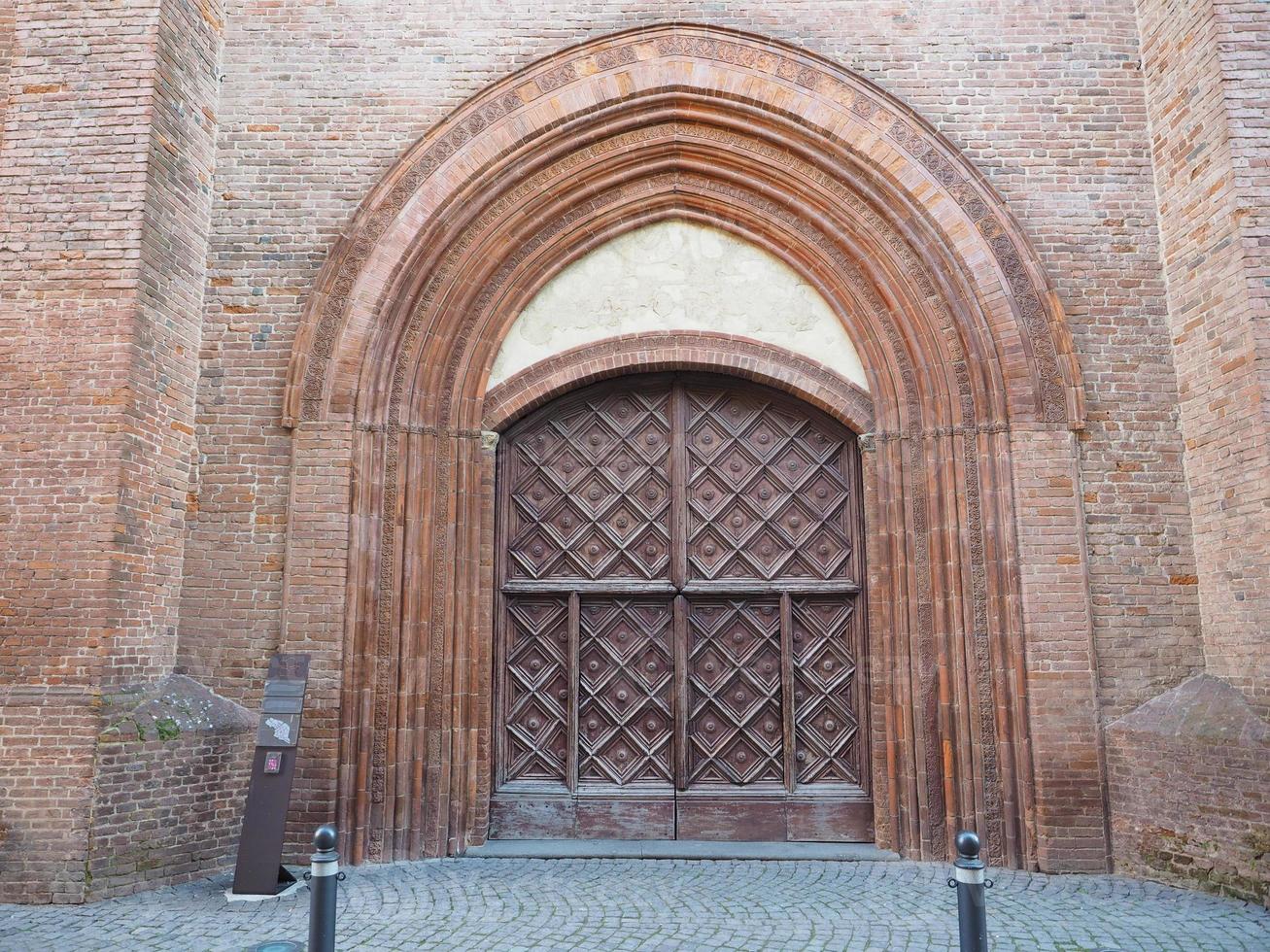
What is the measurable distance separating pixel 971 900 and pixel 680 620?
3595 millimetres

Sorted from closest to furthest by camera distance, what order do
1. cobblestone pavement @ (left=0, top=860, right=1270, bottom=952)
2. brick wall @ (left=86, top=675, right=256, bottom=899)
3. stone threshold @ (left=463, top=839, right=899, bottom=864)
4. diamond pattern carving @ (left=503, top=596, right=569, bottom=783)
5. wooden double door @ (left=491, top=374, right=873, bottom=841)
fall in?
cobblestone pavement @ (left=0, top=860, right=1270, bottom=952)
brick wall @ (left=86, top=675, right=256, bottom=899)
stone threshold @ (left=463, top=839, right=899, bottom=864)
wooden double door @ (left=491, top=374, right=873, bottom=841)
diamond pattern carving @ (left=503, top=596, right=569, bottom=783)

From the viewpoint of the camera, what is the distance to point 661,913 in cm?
507

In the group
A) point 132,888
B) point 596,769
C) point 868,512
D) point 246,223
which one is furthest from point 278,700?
point 868,512

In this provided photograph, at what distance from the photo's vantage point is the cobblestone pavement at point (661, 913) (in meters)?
4.61

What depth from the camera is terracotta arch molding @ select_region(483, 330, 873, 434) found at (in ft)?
22.6

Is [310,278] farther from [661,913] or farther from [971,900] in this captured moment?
[971,900]

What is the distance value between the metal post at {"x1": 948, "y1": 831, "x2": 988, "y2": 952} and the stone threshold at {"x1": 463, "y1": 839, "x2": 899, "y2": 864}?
9.85ft

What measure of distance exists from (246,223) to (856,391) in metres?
4.74

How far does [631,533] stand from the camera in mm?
6973

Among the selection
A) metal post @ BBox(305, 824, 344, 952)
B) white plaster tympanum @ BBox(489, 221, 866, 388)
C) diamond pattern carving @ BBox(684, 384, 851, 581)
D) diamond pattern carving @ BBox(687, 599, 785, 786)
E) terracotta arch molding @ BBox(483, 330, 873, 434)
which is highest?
white plaster tympanum @ BBox(489, 221, 866, 388)

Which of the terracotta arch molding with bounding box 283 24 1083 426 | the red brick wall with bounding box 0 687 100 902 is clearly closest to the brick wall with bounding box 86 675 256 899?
the red brick wall with bounding box 0 687 100 902

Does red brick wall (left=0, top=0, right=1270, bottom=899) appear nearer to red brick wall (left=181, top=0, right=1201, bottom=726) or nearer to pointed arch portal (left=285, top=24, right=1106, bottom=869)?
red brick wall (left=181, top=0, right=1201, bottom=726)

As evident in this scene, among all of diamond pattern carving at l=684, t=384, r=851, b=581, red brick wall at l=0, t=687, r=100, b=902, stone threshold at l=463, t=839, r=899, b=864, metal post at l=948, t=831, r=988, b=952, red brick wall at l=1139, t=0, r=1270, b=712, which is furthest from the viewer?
diamond pattern carving at l=684, t=384, r=851, b=581

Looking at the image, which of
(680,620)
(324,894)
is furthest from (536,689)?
(324,894)
